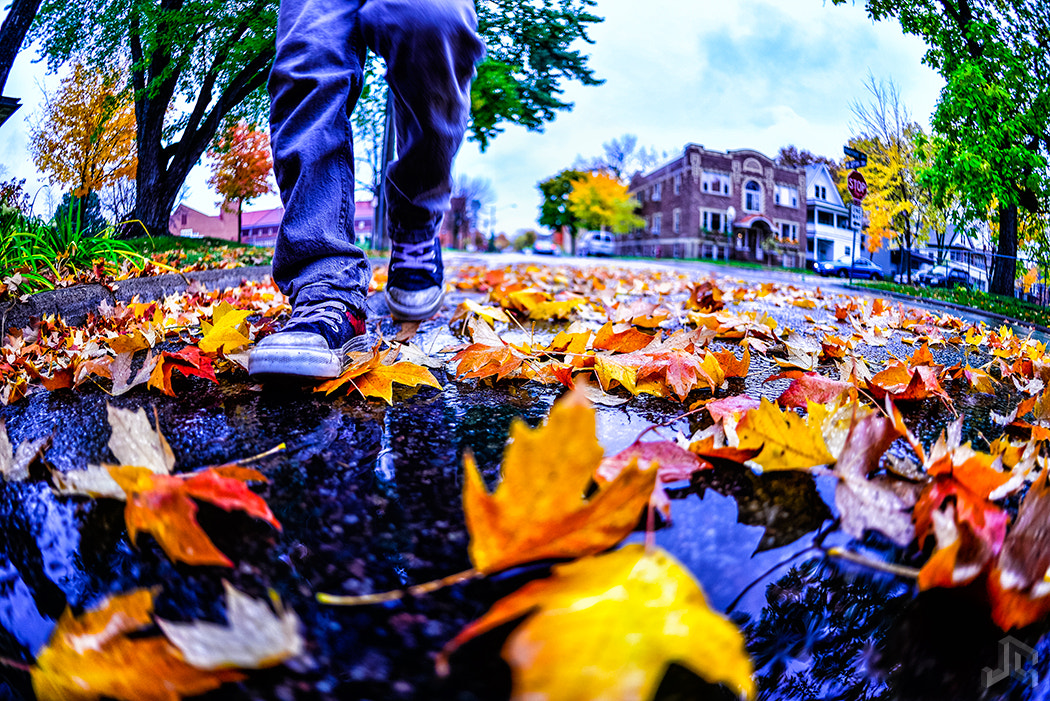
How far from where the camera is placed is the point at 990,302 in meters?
4.15

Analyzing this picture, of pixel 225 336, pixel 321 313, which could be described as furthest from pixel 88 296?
pixel 321 313

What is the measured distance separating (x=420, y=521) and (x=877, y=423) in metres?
0.46

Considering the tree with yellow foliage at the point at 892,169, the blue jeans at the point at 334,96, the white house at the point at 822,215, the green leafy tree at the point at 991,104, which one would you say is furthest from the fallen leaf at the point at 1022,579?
the white house at the point at 822,215

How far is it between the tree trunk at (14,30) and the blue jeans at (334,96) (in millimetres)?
1605

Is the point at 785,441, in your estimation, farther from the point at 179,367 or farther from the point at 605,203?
the point at 605,203

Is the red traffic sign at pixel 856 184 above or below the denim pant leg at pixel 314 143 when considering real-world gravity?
above

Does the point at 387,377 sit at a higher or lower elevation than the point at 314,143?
lower

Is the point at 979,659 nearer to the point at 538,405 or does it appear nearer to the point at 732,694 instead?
the point at 732,694

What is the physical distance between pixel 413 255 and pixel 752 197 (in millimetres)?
36405

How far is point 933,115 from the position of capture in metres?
4.23

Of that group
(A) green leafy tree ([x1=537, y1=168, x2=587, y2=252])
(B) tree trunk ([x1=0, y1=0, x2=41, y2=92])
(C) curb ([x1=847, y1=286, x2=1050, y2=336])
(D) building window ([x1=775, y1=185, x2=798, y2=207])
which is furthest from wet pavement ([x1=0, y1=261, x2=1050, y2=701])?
(A) green leafy tree ([x1=537, y1=168, x2=587, y2=252])

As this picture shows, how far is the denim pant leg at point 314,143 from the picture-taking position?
121cm

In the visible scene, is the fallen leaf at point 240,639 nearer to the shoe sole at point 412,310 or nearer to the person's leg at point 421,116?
the person's leg at point 421,116

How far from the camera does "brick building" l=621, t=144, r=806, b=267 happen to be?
32.4 meters
